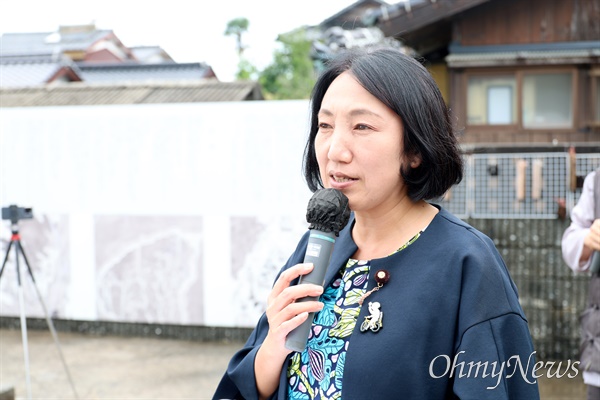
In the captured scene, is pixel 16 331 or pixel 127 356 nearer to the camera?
pixel 127 356

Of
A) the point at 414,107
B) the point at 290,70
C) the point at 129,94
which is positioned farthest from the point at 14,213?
the point at 290,70

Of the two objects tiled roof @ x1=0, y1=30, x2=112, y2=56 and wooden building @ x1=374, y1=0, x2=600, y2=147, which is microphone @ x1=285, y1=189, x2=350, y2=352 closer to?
wooden building @ x1=374, y1=0, x2=600, y2=147

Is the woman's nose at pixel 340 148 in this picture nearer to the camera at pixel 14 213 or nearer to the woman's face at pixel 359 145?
the woman's face at pixel 359 145

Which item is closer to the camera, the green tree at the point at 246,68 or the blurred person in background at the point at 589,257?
the blurred person in background at the point at 589,257

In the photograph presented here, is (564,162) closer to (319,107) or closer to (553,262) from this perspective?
(553,262)

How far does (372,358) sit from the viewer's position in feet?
4.85

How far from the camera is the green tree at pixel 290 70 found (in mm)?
22484

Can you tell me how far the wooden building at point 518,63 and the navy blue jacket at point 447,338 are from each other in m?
7.23

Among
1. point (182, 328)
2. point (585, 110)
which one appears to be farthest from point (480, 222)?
point (585, 110)

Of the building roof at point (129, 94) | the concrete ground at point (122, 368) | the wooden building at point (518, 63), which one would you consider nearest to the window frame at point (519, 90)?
the wooden building at point (518, 63)

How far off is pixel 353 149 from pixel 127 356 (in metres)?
5.35

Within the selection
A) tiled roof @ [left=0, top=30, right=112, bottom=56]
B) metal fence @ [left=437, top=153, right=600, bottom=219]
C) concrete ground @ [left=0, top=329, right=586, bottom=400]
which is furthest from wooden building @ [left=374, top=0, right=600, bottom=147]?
tiled roof @ [left=0, top=30, right=112, bottom=56]

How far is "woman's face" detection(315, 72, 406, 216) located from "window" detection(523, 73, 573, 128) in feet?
25.6

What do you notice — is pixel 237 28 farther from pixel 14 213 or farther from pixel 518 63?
pixel 14 213
